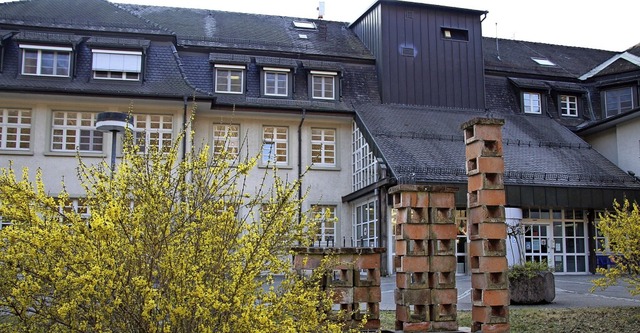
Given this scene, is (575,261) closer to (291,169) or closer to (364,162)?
(364,162)

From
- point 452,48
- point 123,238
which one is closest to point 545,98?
point 452,48

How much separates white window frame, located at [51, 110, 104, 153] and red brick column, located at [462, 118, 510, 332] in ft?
58.9

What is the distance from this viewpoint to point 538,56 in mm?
33281

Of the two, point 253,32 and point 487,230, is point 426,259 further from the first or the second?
point 253,32

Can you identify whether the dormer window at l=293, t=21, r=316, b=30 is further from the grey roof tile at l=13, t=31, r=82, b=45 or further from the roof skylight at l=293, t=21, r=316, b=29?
the grey roof tile at l=13, t=31, r=82, b=45

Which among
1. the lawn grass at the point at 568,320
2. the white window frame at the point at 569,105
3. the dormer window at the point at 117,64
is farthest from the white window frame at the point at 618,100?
the lawn grass at the point at 568,320

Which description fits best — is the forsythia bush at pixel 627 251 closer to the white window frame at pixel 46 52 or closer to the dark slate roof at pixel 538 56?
the white window frame at pixel 46 52

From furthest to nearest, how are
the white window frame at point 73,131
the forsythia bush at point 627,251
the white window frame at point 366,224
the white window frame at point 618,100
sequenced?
the white window frame at point 618,100 < the white window frame at point 73,131 < the white window frame at point 366,224 < the forsythia bush at point 627,251

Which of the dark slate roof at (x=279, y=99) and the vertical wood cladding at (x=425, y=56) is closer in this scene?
the dark slate roof at (x=279, y=99)

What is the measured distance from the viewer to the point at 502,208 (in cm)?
815

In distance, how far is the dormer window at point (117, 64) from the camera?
23.8 m

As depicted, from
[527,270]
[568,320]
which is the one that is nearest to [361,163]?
[527,270]

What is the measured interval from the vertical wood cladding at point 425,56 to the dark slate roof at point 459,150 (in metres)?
0.72

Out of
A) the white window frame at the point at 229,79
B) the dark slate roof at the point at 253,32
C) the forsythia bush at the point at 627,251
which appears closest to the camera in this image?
the forsythia bush at the point at 627,251
